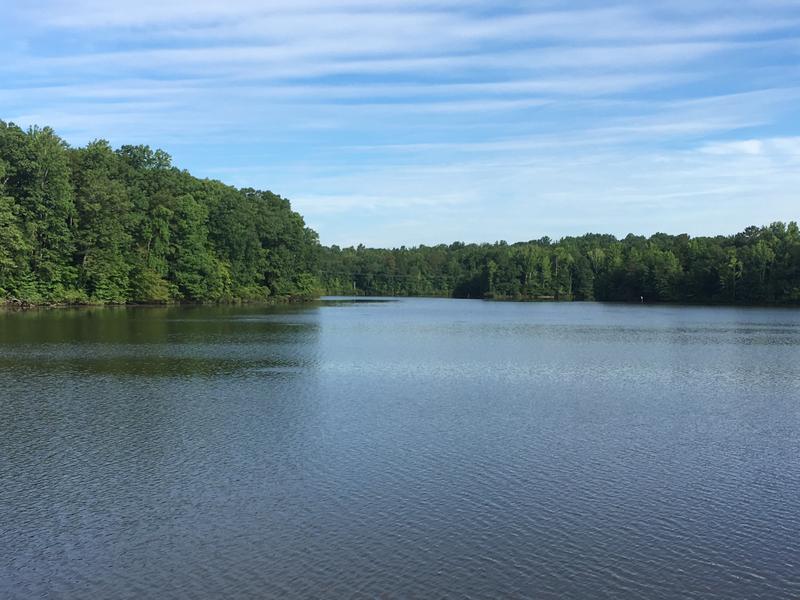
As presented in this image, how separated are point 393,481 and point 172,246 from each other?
79.5 metres

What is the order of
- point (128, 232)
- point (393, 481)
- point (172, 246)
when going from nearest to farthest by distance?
point (393, 481)
point (128, 232)
point (172, 246)

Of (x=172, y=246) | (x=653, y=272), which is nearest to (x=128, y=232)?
(x=172, y=246)

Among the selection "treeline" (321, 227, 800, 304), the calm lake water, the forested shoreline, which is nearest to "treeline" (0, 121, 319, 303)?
the forested shoreline

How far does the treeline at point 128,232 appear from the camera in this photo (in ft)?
224

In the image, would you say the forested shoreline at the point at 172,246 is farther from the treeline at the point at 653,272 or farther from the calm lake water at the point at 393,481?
the calm lake water at the point at 393,481

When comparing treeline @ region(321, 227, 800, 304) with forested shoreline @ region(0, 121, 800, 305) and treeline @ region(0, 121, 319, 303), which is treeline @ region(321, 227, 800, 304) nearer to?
forested shoreline @ region(0, 121, 800, 305)

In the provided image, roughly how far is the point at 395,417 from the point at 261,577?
464 inches

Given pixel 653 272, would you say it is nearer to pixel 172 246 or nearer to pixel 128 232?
pixel 172 246

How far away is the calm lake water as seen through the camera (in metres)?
11.2

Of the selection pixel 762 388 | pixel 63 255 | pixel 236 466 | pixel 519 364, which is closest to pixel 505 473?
pixel 236 466

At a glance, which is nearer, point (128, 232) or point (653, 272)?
point (128, 232)

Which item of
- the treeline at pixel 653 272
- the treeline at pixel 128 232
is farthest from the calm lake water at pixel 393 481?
the treeline at pixel 653 272

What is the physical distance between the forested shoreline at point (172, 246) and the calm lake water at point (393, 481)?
135 feet

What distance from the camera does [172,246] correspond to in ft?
293
